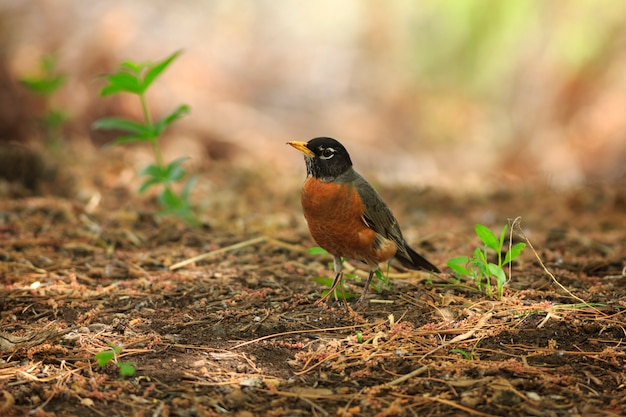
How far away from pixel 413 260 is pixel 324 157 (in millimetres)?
879

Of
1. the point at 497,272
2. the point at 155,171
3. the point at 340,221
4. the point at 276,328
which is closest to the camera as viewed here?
the point at 276,328

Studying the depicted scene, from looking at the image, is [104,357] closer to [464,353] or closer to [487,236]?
[464,353]

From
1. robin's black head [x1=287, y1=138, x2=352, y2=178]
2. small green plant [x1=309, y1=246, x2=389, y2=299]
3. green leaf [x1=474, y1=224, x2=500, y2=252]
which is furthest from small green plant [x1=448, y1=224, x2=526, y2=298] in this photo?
robin's black head [x1=287, y1=138, x2=352, y2=178]

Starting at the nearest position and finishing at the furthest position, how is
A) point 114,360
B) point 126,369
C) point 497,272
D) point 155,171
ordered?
1. point 126,369
2. point 114,360
3. point 497,272
4. point 155,171

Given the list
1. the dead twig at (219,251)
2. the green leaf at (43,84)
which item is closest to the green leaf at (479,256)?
the dead twig at (219,251)

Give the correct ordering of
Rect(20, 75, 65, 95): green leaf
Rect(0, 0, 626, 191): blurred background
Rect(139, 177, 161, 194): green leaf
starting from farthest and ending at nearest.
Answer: Rect(0, 0, 626, 191): blurred background → Rect(20, 75, 65, 95): green leaf → Rect(139, 177, 161, 194): green leaf

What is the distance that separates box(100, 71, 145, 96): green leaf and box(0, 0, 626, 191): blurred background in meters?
2.86

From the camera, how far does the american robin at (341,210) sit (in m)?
3.77

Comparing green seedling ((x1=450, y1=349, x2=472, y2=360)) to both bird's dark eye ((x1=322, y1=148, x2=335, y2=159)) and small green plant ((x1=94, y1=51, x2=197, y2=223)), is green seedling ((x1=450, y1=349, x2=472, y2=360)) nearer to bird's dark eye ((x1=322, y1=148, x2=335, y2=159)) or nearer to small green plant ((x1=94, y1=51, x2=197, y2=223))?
bird's dark eye ((x1=322, y1=148, x2=335, y2=159))

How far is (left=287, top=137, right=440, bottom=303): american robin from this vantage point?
12.4ft

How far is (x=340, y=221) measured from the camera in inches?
148

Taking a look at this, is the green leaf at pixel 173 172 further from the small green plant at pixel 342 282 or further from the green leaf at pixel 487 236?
the green leaf at pixel 487 236

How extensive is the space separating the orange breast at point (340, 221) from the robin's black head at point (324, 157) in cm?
6

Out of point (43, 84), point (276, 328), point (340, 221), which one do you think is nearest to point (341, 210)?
point (340, 221)
